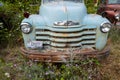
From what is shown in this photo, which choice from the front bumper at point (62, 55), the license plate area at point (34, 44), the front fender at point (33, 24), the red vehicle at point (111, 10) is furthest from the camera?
the red vehicle at point (111, 10)

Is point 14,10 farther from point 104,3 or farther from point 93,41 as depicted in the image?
point 93,41

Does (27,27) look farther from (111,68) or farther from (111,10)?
(111,10)

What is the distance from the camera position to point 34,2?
1069 cm

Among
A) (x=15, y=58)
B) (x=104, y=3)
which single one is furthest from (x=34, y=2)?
(x=15, y=58)

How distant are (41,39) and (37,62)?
51 cm

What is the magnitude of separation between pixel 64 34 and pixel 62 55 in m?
0.44

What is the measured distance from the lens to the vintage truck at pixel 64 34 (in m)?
5.59

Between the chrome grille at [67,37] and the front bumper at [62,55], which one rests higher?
the chrome grille at [67,37]

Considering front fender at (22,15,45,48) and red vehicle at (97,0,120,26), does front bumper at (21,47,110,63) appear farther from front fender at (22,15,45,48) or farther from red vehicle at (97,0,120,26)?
red vehicle at (97,0,120,26)

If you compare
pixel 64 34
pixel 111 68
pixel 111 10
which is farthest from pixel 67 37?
pixel 111 10

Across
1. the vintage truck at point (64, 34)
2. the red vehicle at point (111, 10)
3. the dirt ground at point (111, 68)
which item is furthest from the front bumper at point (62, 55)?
the red vehicle at point (111, 10)

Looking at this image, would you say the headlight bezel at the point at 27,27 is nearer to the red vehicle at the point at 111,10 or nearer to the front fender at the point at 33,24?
the front fender at the point at 33,24

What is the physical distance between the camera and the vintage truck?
559cm

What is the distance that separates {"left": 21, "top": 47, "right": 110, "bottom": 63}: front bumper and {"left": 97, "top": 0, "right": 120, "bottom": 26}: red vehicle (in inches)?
126
